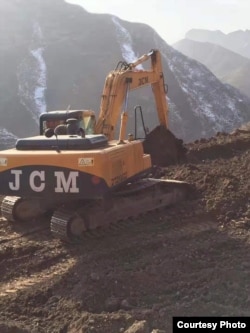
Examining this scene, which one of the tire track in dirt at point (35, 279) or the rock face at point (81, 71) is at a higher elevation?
the rock face at point (81, 71)

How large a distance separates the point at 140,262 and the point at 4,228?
8.56 feet

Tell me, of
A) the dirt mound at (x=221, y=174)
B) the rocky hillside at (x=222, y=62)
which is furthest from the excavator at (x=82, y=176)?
the rocky hillside at (x=222, y=62)

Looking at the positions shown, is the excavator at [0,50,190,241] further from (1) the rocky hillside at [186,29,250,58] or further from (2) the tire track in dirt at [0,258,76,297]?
(1) the rocky hillside at [186,29,250,58]

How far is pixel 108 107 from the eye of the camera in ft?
29.2

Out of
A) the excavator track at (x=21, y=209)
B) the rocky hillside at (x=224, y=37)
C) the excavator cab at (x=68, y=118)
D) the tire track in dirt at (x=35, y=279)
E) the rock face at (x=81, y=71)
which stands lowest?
the tire track in dirt at (x=35, y=279)

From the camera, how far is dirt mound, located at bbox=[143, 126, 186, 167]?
11484mm

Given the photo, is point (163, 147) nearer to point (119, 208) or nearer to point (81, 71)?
point (119, 208)

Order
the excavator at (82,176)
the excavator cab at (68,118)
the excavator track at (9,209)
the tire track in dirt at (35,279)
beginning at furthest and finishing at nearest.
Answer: the excavator cab at (68,118) → the excavator track at (9,209) → the excavator at (82,176) → the tire track in dirt at (35,279)

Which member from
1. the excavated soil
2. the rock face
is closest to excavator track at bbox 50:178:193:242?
the excavated soil

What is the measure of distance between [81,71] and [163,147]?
1012 inches

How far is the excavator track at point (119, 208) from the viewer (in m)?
7.06

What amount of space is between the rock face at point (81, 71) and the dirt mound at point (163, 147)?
1751cm

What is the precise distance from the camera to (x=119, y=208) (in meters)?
7.70

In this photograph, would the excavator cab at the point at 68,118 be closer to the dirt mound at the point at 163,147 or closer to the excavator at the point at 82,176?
the excavator at the point at 82,176
